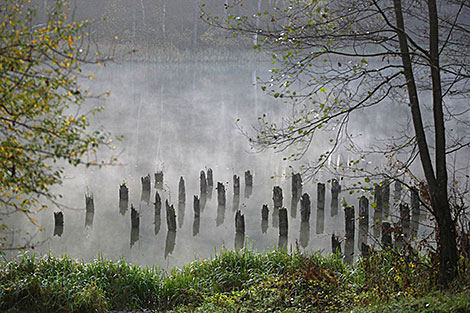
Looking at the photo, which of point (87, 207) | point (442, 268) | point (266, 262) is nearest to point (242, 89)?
point (87, 207)

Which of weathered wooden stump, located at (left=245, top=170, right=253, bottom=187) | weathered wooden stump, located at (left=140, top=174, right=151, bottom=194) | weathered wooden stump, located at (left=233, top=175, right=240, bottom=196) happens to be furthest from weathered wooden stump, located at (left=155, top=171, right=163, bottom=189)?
weathered wooden stump, located at (left=245, top=170, right=253, bottom=187)

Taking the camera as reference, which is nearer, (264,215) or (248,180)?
(264,215)

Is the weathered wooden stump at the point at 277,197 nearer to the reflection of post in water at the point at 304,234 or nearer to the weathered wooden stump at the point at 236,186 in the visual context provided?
the reflection of post in water at the point at 304,234

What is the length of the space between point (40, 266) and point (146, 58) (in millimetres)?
45975

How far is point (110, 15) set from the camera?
56375mm

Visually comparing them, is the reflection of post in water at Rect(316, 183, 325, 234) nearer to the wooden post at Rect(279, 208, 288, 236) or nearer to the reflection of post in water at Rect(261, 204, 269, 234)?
the reflection of post in water at Rect(261, 204, 269, 234)

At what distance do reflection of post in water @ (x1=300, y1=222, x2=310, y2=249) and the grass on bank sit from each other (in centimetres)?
334

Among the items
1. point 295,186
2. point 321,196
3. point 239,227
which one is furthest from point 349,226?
point 295,186

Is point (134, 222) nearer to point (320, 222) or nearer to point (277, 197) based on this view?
point (277, 197)

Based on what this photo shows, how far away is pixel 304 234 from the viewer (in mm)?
12984

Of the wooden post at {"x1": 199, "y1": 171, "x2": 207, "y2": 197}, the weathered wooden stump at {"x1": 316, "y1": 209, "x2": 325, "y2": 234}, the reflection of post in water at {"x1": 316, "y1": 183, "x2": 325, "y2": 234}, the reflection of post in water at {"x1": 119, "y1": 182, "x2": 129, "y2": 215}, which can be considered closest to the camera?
the weathered wooden stump at {"x1": 316, "y1": 209, "x2": 325, "y2": 234}

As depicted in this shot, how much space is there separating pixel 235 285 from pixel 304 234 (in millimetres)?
4940

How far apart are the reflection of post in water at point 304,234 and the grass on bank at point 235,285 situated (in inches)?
131

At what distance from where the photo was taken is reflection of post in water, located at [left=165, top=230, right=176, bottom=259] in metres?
12.0
